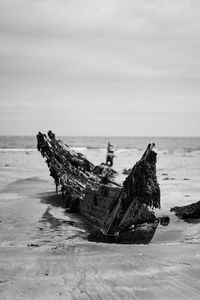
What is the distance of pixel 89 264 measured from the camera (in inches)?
170

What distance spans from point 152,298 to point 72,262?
1.41 meters

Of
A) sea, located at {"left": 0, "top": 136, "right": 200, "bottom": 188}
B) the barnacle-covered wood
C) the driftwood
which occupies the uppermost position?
the barnacle-covered wood

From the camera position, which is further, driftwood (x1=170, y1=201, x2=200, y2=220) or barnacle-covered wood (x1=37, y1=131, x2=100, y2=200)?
barnacle-covered wood (x1=37, y1=131, x2=100, y2=200)

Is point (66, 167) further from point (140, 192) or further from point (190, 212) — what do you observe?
point (140, 192)

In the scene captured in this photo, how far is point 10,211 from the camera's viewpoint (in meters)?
8.01

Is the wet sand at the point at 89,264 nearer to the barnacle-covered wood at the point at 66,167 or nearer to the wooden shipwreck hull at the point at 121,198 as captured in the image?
the wooden shipwreck hull at the point at 121,198

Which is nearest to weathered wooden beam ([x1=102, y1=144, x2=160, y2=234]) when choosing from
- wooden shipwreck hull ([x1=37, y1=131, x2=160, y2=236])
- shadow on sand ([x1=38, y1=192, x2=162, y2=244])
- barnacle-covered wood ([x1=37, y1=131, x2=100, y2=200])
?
wooden shipwreck hull ([x1=37, y1=131, x2=160, y2=236])

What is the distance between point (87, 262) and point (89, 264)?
87 millimetres

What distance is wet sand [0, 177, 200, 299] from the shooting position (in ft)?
11.4

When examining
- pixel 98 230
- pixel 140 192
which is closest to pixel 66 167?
pixel 98 230

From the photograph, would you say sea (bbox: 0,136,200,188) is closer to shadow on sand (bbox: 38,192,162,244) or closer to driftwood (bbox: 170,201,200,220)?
shadow on sand (bbox: 38,192,162,244)

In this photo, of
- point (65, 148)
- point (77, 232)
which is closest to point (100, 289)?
point (77, 232)

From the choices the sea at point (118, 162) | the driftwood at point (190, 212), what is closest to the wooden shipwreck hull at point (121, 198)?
the driftwood at point (190, 212)

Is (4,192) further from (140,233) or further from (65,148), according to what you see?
(140,233)
